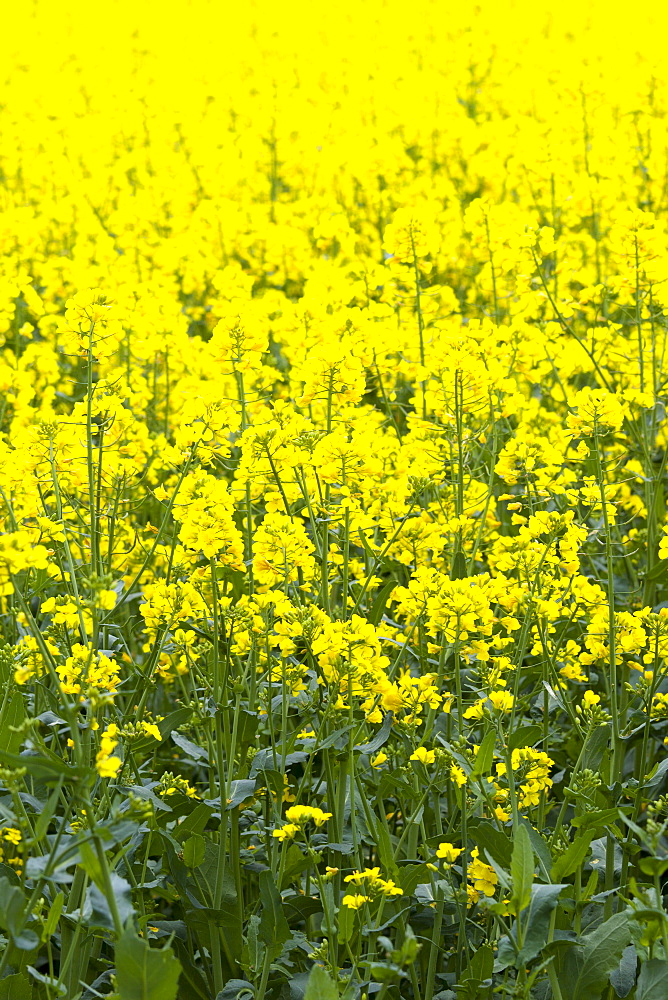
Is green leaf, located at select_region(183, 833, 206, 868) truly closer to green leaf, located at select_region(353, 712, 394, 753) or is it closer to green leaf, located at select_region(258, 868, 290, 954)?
green leaf, located at select_region(258, 868, 290, 954)

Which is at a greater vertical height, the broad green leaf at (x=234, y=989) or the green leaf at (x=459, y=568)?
the green leaf at (x=459, y=568)

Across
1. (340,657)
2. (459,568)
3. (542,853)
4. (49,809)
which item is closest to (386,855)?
(542,853)

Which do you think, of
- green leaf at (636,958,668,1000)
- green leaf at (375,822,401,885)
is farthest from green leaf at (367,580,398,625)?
green leaf at (636,958,668,1000)

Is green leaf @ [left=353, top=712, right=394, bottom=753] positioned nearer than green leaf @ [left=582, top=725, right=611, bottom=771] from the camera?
Yes

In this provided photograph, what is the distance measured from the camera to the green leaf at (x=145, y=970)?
199cm

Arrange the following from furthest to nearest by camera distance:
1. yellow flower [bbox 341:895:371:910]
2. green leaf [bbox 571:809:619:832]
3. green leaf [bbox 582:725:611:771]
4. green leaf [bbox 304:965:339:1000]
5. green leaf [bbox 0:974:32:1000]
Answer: green leaf [bbox 582:725:611:771], green leaf [bbox 571:809:619:832], green leaf [bbox 0:974:32:1000], yellow flower [bbox 341:895:371:910], green leaf [bbox 304:965:339:1000]

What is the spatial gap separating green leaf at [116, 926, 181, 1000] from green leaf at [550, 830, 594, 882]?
2.73 feet

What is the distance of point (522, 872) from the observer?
2.23 m

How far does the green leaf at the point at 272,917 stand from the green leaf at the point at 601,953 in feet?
2.10

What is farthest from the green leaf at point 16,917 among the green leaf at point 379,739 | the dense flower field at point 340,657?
the green leaf at point 379,739

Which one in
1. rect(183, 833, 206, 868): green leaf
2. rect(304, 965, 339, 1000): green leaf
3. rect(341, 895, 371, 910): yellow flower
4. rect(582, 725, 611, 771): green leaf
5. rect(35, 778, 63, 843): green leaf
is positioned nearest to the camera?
rect(35, 778, 63, 843): green leaf

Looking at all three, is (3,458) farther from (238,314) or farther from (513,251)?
(513,251)

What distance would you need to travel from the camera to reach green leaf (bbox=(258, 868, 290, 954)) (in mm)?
2432

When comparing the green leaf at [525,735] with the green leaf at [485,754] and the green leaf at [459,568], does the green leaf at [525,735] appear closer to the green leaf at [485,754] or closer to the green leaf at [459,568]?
the green leaf at [485,754]
